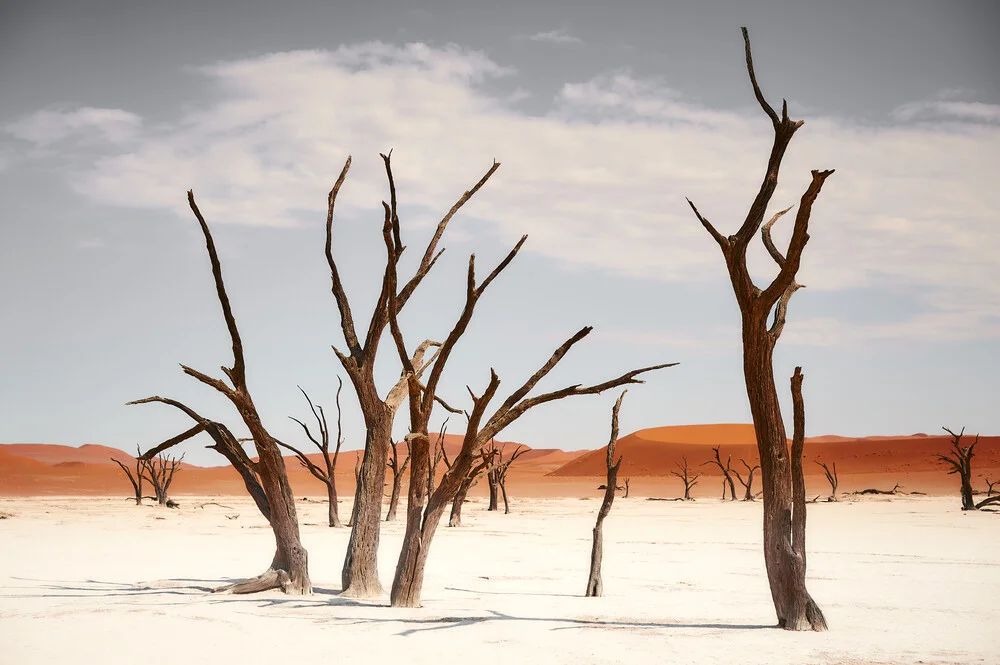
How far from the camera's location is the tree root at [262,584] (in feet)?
34.8

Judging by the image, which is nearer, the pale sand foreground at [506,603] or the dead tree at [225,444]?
the pale sand foreground at [506,603]

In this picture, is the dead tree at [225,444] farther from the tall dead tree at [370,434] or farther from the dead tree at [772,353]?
the dead tree at [772,353]

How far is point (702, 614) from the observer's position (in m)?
10.1

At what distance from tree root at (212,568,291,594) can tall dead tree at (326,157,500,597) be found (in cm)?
72

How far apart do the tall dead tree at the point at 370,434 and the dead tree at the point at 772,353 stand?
11.2 ft

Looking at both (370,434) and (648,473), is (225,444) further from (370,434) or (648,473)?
(648,473)

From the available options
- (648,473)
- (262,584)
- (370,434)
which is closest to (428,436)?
(370,434)

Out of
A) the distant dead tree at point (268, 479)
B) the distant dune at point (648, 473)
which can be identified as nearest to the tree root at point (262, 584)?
the distant dead tree at point (268, 479)

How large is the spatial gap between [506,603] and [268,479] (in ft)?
10.2

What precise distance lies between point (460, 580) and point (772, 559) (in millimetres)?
5561

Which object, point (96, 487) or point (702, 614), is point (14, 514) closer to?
point (702, 614)

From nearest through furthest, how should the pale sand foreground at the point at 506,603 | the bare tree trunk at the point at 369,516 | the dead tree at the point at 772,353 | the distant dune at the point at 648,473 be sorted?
the pale sand foreground at the point at 506,603 → the dead tree at the point at 772,353 → the bare tree trunk at the point at 369,516 → the distant dune at the point at 648,473

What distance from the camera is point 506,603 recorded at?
10.7 m

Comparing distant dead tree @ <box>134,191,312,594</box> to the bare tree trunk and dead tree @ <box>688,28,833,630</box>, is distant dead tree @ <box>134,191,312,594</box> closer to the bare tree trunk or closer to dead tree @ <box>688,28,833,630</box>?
the bare tree trunk
